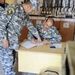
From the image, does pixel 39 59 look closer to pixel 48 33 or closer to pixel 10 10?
pixel 48 33

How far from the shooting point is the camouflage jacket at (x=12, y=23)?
6.94 feet

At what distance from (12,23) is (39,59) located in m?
0.55

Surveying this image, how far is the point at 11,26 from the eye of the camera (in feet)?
7.16

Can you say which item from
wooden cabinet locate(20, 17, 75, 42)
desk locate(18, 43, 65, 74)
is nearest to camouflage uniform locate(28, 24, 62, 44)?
desk locate(18, 43, 65, 74)

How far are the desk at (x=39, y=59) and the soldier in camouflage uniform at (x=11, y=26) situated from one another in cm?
13

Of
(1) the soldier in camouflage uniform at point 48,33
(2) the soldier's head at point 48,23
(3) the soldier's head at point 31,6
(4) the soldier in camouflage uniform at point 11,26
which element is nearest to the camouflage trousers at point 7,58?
(4) the soldier in camouflage uniform at point 11,26

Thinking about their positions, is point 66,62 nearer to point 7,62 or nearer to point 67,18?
point 7,62

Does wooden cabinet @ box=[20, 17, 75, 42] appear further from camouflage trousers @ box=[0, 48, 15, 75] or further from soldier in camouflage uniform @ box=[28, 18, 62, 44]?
camouflage trousers @ box=[0, 48, 15, 75]

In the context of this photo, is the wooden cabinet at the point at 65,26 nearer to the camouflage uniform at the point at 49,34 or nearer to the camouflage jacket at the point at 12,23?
the camouflage uniform at the point at 49,34

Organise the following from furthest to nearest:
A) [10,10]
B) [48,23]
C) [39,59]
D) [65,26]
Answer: [65,26] → [48,23] → [39,59] → [10,10]

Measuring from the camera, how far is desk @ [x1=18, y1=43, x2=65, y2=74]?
7.16 ft

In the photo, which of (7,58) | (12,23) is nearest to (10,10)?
(12,23)

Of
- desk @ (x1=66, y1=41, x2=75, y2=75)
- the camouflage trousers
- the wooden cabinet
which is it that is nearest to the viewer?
desk @ (x1=66, y1=41, x2=75, y2=75)

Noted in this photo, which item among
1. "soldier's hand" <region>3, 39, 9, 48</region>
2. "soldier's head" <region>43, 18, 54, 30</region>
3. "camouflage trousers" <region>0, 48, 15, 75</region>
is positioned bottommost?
"camouflage trousers" <region>0, 48, 15, 75</region>
